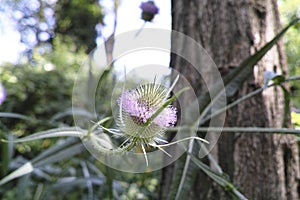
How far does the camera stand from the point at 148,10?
3.02ft

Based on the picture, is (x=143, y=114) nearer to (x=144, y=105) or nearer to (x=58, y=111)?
(x=144, y=105)

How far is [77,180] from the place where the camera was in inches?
45.9

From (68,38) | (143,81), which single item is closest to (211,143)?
(143,81)

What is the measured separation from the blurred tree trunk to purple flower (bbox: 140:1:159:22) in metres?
0.08

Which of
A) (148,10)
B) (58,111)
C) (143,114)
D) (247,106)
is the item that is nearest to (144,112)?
(143,114)

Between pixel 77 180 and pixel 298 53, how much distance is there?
1.44 meters

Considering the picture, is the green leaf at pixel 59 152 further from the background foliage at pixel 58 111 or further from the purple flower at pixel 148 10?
the purple flower at pixel 148 10

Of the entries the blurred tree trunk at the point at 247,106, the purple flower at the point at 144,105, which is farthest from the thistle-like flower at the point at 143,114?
the blurred tree trunk at the point at 247,106

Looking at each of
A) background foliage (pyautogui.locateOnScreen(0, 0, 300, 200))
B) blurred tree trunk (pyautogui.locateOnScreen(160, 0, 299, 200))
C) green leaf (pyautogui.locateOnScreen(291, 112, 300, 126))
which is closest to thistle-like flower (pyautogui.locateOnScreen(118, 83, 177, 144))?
background foliage (pyautogui.locateOnScreen(0, 0, 300, 200))

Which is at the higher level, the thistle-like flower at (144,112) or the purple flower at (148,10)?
the purple flower at (148,10)

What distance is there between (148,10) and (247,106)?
0.35 metres

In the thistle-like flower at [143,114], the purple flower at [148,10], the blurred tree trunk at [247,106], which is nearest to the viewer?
the thistle-like flower at [143,114]

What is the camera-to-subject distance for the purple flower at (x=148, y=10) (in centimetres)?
90

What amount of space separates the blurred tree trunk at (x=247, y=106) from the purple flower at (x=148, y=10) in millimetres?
84
